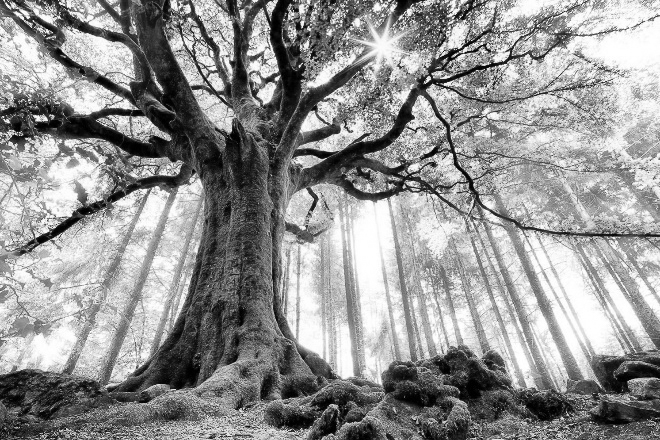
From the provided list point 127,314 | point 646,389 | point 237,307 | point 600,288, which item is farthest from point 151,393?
point 600,288

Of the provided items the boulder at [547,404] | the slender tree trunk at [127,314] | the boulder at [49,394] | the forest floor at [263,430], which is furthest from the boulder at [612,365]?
the slender tree trunk at [127,314]

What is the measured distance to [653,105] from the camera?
12.4 m

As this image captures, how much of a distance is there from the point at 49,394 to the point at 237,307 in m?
1.82

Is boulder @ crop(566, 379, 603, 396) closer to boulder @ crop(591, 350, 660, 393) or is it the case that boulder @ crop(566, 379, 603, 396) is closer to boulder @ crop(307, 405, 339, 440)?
boulder @ crop(591, 350, 660, 393)

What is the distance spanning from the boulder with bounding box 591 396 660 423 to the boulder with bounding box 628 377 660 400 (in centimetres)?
21

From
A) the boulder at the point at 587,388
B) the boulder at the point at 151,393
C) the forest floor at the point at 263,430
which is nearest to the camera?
the forest floor at the point at 263,430

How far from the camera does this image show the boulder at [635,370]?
103 inches

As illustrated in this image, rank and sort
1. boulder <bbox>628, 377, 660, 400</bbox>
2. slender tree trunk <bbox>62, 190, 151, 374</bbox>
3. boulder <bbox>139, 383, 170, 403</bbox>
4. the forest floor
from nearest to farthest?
the forest floor → boulder <bbox>628, 377, 660, 400</bbox> → boulder <bbox>139, 383, 170, 403</bbox> → slender tree trunk <bbox>62, 190, 151, 374</bbox>

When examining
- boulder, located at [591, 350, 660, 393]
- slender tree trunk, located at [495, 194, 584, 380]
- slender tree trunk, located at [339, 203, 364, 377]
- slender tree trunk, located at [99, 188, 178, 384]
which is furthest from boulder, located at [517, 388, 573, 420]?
slender tree trunk, located at [339, 203, 364, 377]

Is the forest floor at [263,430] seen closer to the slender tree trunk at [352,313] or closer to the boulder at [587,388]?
the boulder at [587,388]

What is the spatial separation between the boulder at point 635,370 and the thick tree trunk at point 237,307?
2.93 metres

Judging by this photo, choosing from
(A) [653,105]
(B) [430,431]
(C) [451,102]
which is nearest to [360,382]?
(B) [430,431]

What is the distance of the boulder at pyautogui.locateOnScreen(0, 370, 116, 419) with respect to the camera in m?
1.78

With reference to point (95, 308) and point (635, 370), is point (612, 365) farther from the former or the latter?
point (95, 308)
